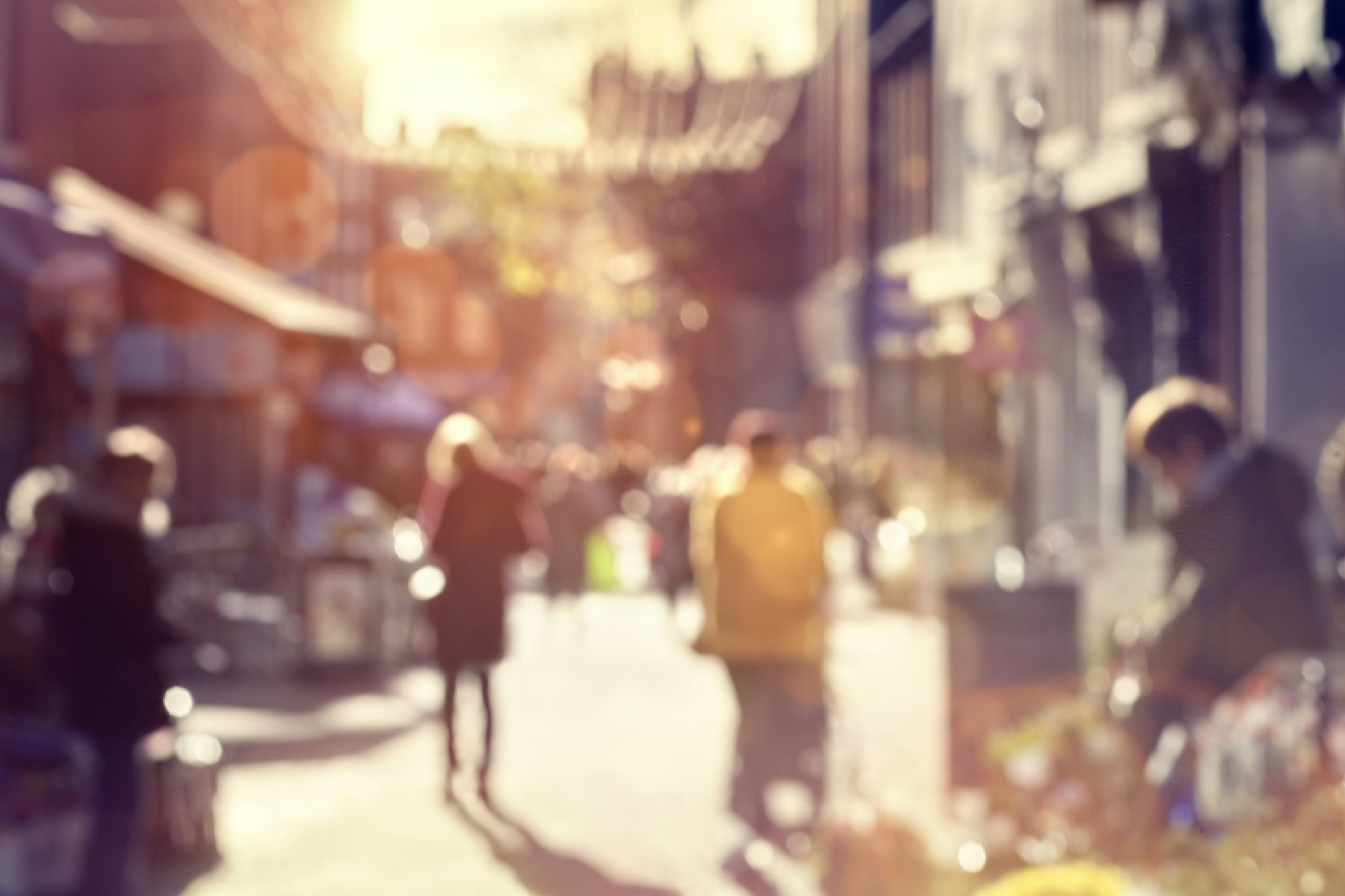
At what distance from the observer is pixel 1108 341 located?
19.0m

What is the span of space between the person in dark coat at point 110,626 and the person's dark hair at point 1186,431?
316 cm

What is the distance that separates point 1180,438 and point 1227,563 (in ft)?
1.40

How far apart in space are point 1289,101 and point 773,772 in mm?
7366

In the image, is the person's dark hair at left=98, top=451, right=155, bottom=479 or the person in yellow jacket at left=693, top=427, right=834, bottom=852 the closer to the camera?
the person's dark hair at left=98, top=451, right=155, bottom=479

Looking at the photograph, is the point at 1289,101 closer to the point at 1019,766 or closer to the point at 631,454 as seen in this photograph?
the point at 1019,766

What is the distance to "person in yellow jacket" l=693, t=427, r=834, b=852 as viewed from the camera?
8867 millimetres

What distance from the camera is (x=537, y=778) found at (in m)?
10.9

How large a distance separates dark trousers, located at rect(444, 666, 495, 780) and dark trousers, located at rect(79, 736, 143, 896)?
11.5ft

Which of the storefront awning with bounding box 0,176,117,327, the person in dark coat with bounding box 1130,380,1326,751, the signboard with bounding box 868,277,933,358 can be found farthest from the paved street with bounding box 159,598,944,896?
the signboard with bounding box 868,277,933,358

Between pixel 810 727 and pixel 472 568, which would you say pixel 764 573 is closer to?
pixel 810 727

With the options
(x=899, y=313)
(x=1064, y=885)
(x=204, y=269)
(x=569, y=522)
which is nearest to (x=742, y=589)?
(x=1064, y=885)

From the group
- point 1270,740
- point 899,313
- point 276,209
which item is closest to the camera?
point 1270,740

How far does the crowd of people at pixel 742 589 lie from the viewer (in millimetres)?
5953

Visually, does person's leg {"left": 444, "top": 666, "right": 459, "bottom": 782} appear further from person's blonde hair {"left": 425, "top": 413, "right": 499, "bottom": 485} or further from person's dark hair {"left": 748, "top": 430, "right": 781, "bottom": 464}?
person's dark hair {"left": 748, "top": 430, "right": 781, "bottom": 464}
